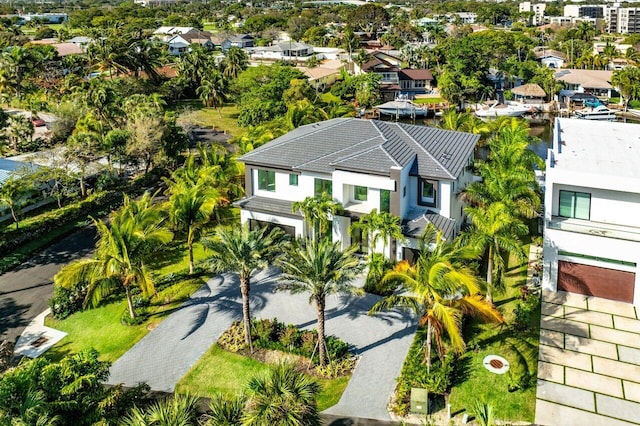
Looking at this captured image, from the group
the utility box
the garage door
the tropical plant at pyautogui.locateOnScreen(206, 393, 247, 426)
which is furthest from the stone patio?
the tropical plant at pyautogui.locateOnScreen(206, 393, 247, 426)

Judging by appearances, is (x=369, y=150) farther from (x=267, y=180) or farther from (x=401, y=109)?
(x=401, y=109)

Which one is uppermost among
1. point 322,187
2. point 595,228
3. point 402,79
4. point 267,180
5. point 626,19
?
point 626,19

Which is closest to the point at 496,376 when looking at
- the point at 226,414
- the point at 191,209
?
the point at 226,414

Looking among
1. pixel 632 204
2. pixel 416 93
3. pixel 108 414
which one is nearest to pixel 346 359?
pixel 108 414

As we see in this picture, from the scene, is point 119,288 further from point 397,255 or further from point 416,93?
point 416,93

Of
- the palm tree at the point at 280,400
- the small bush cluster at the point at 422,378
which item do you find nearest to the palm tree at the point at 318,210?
the small bush cluster at the point at 422,378

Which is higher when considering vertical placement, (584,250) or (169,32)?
(169,32)

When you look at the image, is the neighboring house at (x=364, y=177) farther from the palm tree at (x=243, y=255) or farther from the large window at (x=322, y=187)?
the palm tree at (x=243, y=255)
